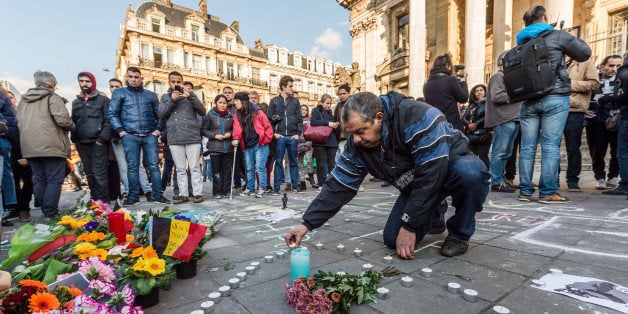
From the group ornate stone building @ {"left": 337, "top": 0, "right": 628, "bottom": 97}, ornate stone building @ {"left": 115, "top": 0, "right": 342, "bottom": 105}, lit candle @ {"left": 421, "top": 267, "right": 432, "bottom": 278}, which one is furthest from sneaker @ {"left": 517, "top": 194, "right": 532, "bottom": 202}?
ornate stone building @ {"left": 115, "top": 0, "right": 342, "bottom": 105}

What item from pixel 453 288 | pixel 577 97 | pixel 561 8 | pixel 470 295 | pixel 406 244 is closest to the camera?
pixel 470 295

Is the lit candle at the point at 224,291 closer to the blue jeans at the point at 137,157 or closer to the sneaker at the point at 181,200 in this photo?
the sneaker at the point at 181,200

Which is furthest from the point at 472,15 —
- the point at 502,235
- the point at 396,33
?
the point at 502,235

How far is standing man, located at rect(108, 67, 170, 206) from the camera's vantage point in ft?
17.5

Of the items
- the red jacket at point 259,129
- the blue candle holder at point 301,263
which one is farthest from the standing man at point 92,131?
the blue candle holder at point 301,263

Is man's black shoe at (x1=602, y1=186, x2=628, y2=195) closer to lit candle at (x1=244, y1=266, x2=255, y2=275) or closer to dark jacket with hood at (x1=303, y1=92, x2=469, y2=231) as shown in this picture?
dark jacket with hood at (x1=303, y1=92, x2=469, y2=231)

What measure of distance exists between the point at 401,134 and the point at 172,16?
42.4 m

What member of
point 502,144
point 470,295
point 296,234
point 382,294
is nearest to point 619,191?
point 502,144

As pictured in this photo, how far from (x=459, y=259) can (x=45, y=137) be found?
212 inches

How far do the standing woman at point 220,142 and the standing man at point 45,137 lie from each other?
7.43 feet

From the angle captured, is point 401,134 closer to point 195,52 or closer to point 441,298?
point 441,298

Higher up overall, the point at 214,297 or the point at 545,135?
the point at 545,135

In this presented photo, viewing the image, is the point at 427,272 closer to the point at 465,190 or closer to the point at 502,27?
the point at 465,190

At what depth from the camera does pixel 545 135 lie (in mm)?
4164
